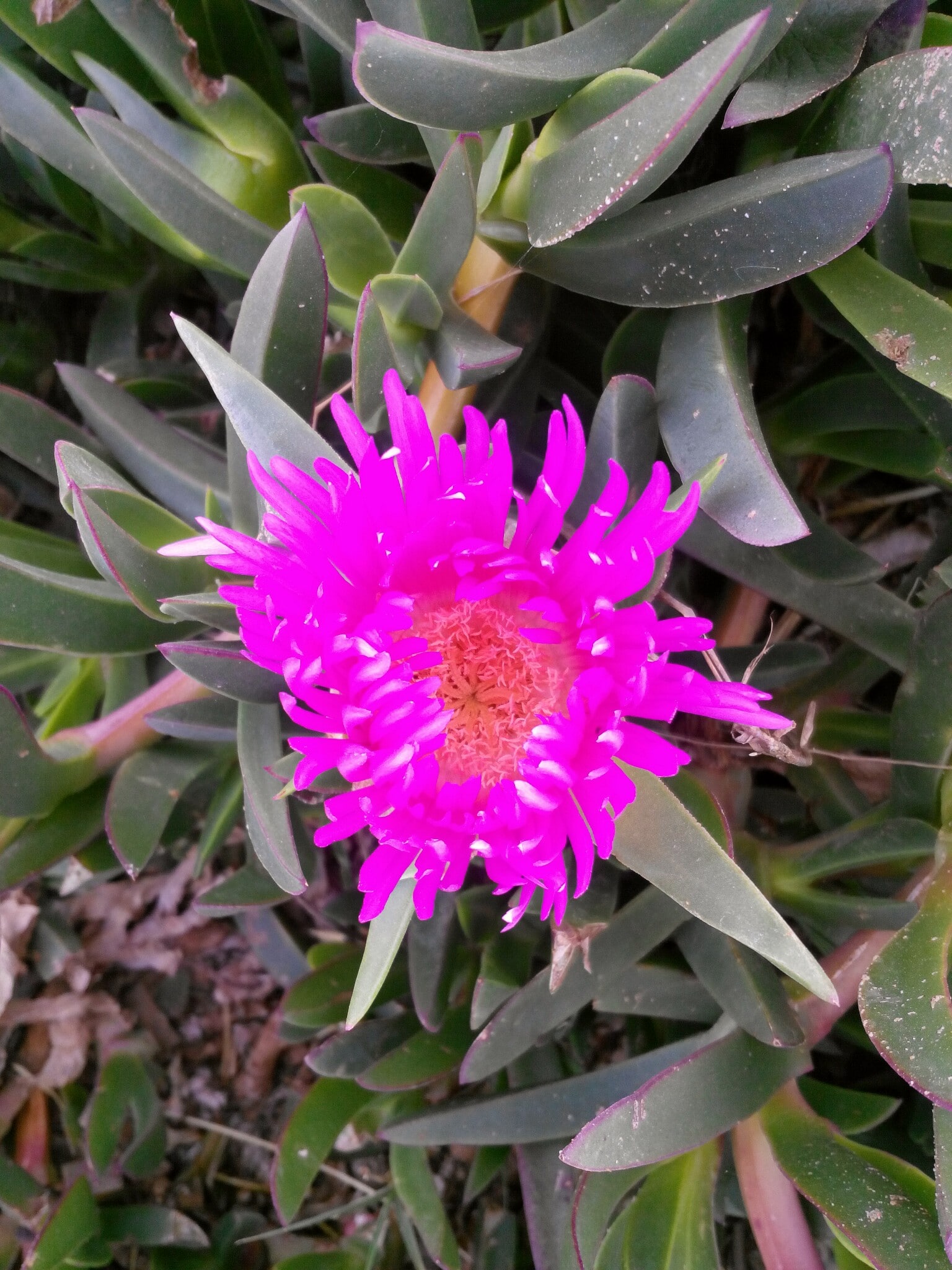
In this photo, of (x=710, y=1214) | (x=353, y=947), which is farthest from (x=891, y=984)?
(x=353, y=947)

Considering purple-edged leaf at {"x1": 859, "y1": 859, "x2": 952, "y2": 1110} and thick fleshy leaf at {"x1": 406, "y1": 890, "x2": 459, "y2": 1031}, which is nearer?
purple-edged leaf at {"x1": 859, "y1": 859, "x2": 952, "y2": 1110}

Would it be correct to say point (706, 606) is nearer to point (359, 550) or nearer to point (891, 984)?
point (891, 984)

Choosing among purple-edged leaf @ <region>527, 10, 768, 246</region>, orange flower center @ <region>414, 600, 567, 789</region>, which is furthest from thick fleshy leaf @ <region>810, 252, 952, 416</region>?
orange flower center @ <region>414, 600, 567, 789</region>

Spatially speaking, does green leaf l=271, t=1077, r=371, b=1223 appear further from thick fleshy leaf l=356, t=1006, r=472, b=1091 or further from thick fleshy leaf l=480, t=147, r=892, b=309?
thick fleshy leaf l=480, t=147, r=892, b=309

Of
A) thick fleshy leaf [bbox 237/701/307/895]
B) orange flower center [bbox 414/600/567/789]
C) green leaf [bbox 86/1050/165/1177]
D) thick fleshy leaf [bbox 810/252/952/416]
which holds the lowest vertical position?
green leaf [bbox 86/1050/165/1177]

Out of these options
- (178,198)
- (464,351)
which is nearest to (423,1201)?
(464,351)

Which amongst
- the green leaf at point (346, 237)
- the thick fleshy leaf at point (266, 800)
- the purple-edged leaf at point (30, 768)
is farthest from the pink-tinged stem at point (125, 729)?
the green leaf at point (346, 237)
